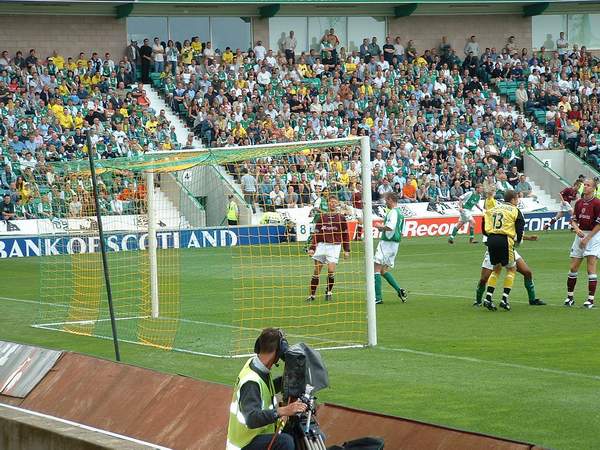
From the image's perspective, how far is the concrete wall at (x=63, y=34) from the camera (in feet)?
147

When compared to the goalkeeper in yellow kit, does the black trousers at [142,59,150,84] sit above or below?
above

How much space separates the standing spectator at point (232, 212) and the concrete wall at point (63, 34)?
12.5m

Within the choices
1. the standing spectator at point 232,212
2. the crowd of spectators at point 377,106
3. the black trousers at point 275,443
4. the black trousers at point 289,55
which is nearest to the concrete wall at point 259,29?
the crowd of spectators at point 377,106

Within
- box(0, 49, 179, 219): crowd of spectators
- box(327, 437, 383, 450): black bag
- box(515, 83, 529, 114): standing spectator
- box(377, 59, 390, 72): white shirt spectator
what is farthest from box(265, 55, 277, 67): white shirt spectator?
box(327, 437, 383, 450): black bag

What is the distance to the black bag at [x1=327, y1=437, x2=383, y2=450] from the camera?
8492mm

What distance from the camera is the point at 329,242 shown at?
67.9 feet

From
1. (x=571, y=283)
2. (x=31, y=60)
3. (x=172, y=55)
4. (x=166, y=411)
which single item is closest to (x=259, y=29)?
(x=172, y=55)

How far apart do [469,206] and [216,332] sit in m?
21.0

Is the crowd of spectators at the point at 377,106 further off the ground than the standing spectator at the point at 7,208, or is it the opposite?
the crowd of spectators at the point at 377,106

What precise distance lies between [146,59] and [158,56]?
0.63 meters

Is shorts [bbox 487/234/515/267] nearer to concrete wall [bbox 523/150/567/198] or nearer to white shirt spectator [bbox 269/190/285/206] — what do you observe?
white shirt spectator [bbox 269/190/285/206]

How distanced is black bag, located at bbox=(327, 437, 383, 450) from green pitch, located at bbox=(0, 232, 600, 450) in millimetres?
2123

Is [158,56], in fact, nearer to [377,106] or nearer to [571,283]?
[377,106]

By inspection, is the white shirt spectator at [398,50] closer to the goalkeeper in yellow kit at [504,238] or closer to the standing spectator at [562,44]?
the standing spectator at [562,44]
